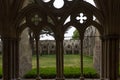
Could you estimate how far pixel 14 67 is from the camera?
6.78m

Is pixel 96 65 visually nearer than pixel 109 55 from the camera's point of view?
No

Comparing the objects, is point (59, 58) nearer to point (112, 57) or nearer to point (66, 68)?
point (112, 57)

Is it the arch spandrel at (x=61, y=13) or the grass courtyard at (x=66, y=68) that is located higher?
the arch spandrel at (x=61, y=13)

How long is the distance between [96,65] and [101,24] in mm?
3506

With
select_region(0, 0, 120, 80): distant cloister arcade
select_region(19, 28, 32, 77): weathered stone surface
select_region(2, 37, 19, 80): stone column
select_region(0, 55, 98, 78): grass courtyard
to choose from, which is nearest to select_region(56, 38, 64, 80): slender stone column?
select_region(0, 0, 120, 80): distant cloister arcade

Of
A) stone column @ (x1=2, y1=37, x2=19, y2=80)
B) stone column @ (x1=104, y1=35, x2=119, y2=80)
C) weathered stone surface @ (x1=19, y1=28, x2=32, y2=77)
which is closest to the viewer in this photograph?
stone column @ (x1=104, y1=35, x2=119, y2=80)

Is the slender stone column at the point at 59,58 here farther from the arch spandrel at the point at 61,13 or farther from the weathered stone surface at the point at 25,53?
the weathered stone surface at the point at 25,53

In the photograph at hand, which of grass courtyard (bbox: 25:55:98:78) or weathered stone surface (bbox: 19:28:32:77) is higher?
weathered stone surface (bbox: 19:28:32:77)

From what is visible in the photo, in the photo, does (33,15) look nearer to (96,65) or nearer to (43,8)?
(43,8)

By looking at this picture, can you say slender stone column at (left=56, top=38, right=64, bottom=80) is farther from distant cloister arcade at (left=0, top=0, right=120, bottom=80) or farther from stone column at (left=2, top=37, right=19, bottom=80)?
stone column at (left=2, top=37, right=19, bottom=80)

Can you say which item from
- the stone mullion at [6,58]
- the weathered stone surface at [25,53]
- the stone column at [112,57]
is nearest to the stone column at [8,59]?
the stone mullion at [6,58]

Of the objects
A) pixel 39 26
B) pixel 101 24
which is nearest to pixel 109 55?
pixel 101 24

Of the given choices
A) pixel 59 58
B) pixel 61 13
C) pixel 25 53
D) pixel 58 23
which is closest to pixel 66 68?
pixel 25 53

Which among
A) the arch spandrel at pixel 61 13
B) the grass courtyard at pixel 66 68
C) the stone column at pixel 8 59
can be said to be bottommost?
the grass courtyard at pixel 66 68
